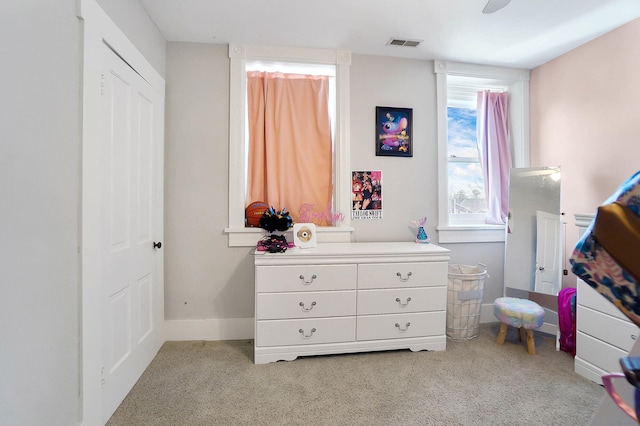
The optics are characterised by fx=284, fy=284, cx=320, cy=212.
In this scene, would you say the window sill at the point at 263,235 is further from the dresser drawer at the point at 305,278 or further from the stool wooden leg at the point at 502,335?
the stool wooden leg at the point at 502,335

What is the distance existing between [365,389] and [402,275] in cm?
86

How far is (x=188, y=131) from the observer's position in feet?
8.13

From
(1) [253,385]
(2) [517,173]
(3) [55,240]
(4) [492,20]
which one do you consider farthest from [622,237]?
(2) [517,173]

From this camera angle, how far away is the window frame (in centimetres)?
251

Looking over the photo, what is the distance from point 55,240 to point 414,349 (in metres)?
2.38

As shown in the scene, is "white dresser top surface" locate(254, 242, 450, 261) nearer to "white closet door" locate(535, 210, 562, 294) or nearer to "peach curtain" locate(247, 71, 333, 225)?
"peach curtain" locate(247, 71, 333, 225)

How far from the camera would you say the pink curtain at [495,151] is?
295 cm

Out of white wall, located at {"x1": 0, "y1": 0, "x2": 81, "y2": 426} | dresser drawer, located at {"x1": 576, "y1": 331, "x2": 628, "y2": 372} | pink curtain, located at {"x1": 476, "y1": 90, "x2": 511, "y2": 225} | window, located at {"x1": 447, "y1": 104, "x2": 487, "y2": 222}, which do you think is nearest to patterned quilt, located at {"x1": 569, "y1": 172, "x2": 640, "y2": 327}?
white wall, located at {"x1": 0, "y1": 0, "x2": 81, "y2": 426}

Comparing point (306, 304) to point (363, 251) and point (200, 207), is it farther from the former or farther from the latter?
point (200, 207)

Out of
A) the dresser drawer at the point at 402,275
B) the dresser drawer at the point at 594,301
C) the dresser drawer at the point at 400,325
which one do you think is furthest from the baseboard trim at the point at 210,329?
the dresser drawer at the point at 594,301

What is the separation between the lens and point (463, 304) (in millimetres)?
2498

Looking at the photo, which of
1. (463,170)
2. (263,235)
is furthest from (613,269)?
(463,170)

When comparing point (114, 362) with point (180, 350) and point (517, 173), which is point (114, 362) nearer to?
point (180, 350)

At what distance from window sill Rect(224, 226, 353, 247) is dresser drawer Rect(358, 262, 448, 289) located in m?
0.49
